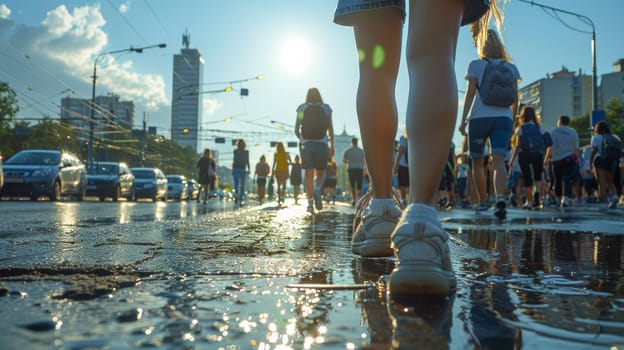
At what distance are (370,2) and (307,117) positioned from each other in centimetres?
645

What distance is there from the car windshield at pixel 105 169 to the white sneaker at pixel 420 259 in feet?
70.1

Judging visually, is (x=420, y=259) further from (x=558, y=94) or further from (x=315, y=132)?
(x=558, y=94)

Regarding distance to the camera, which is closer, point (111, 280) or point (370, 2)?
point (111, 280)

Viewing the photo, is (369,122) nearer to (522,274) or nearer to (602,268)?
(522,274)

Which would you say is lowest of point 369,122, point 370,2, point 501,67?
point 369,122

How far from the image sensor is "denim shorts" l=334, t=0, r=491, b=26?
2.10 m

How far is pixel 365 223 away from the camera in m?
2.18

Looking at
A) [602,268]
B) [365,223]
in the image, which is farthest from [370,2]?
[602,268]

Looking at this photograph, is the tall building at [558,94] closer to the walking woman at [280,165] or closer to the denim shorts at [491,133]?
the walking woman at [280,165]

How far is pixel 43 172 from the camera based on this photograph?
15.7m

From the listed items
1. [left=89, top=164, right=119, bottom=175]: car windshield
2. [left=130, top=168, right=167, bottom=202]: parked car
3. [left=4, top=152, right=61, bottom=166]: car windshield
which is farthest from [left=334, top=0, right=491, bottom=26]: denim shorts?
[left=130, top=168, right=167, bottom=202]: parked car

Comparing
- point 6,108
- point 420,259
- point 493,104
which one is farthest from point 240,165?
point 6,108

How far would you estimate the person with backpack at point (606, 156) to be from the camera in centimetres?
1048

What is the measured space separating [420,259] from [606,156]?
1042cm
